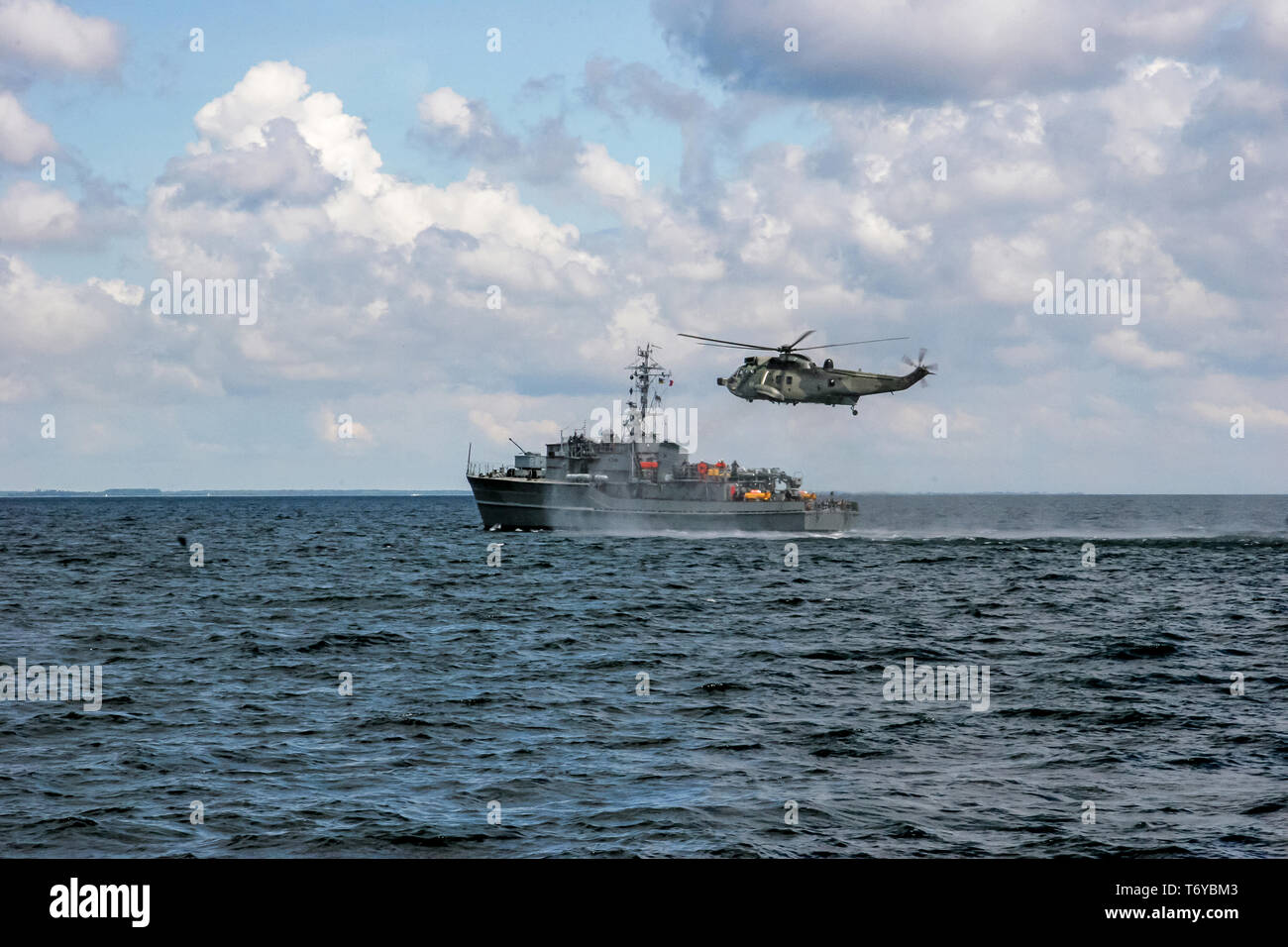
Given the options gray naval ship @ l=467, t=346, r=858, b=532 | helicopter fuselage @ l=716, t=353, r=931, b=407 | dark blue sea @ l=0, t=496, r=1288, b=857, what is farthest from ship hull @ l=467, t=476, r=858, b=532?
dark blue sea @ l=0, t=496, r=1288, b=857

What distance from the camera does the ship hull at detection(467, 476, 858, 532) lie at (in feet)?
283

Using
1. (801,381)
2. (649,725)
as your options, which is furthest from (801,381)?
(649,725)

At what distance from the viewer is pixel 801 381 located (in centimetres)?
6469

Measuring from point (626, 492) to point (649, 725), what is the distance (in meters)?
67.8

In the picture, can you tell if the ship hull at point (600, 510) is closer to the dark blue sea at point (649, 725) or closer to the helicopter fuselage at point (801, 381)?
the helicopter fuselage at point (801, 381)

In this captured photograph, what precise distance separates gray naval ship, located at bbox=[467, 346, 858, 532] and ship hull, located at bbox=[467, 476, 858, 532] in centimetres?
8

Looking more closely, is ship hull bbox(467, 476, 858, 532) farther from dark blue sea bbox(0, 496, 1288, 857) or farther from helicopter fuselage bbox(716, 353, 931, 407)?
dark blue sea bbox(0, 496, 1288, 857)

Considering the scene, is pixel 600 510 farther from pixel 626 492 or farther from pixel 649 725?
pixel 649 725

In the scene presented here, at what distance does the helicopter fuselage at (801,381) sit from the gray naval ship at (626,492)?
24.1m

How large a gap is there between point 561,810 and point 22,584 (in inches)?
1804

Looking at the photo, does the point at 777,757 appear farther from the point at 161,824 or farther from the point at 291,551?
the point at 291,551

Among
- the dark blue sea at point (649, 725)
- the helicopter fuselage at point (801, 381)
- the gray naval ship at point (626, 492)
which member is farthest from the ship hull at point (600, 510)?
the dark blue sea at point (649, 725)
